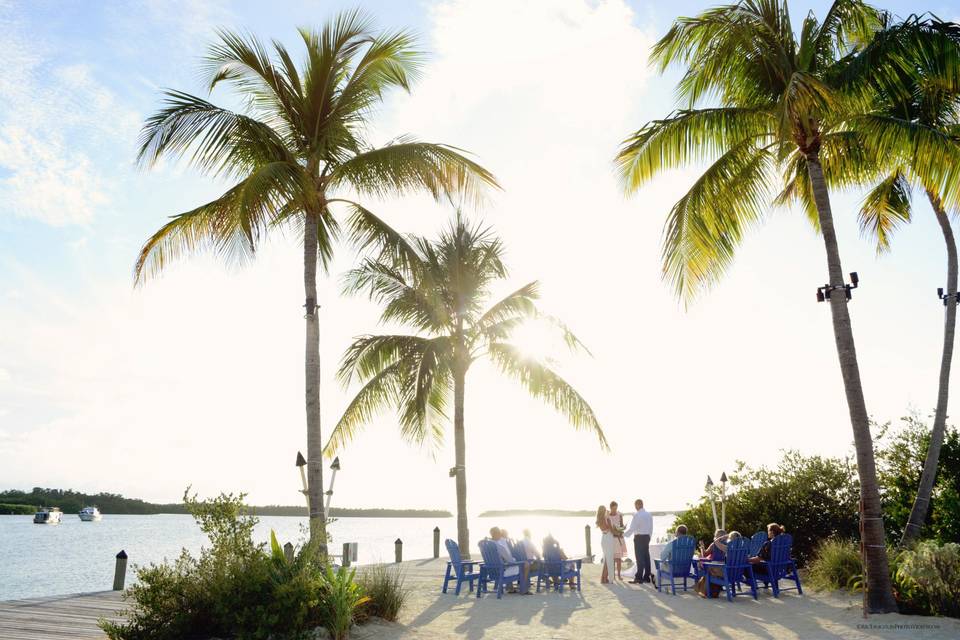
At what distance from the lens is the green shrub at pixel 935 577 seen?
8891 millimetres

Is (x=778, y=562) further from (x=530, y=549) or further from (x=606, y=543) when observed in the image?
(x=530, y=549)

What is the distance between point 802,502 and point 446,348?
869 centimetres

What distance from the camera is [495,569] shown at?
12.1 metres

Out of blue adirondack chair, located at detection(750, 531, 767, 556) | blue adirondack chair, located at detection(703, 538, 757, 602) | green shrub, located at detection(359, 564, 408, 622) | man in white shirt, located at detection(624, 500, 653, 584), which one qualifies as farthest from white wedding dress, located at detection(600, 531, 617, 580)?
green shrub, located at detection(359, 564, 408, 622)

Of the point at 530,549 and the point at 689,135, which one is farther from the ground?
the point at 689,135

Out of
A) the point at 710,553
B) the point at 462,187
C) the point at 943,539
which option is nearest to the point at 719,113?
the point at 462,187

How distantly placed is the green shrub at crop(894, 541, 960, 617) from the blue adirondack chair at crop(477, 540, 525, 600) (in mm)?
5919

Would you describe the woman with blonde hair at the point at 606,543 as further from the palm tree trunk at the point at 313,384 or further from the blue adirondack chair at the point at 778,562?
the palm tree trunk at the point at 313,384

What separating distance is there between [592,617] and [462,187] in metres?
6.83

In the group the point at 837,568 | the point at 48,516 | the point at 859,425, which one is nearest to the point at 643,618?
the point at 859,425

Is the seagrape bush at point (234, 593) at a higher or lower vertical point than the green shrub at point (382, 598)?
higher

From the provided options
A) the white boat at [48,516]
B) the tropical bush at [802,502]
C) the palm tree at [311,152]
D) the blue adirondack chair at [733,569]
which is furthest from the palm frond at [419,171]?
the white boat at [48,516]

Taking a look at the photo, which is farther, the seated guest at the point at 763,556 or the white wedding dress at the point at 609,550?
the white wedding dress at the point at 609,550

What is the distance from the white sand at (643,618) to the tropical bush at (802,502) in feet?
12.2
